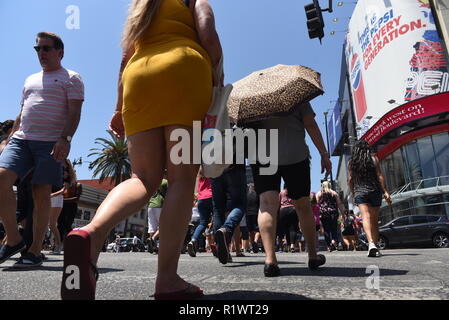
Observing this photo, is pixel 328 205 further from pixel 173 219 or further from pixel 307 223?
pixel 173 219

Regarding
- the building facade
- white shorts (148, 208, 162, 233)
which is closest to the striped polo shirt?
white shorts (148, 208, 162, 233)

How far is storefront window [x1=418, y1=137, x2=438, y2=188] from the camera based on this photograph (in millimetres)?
25703

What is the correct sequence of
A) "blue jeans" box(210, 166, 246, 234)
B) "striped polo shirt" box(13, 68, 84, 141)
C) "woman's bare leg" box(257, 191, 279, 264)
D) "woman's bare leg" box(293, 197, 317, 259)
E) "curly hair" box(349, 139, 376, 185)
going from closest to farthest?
"woman's bare leg" box(257, 191, 279, 264)
"woman's bare leg" box(293, 197, 317, 259)
"striped polo shirt" box(13, 68, 84, 141)
"blue jeans" box(210, 166, 246, 234)
"curly hair" box(349, 139, 376, 185)

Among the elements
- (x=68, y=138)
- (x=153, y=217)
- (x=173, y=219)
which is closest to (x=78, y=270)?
(x=173, y=219)

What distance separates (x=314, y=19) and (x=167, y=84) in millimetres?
8825

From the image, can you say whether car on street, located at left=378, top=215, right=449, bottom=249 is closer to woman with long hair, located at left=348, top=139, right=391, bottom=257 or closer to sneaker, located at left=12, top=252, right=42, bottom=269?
woman with long hair, located at left=348, top=139, right=391, bottom=257

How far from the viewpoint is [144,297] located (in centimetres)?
167

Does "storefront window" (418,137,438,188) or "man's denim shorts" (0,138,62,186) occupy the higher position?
"storefront window" (418,137,438,188)

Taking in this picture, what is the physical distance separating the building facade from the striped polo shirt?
2674 centimetres

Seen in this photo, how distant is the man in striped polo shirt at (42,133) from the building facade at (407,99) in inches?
1053

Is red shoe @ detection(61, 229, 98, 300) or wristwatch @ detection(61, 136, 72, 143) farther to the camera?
wristwatch @ detection(61, 136, 72, 143)

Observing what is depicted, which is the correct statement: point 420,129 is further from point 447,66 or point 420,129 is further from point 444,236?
point 444,236

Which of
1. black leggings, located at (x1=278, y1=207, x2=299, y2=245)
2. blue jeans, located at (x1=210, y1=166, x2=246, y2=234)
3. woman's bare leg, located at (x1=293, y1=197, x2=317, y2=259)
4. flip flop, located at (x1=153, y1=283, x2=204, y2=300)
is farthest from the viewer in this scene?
black leggings, located at (x1=278, y1=207, x2=299, y2=245)
